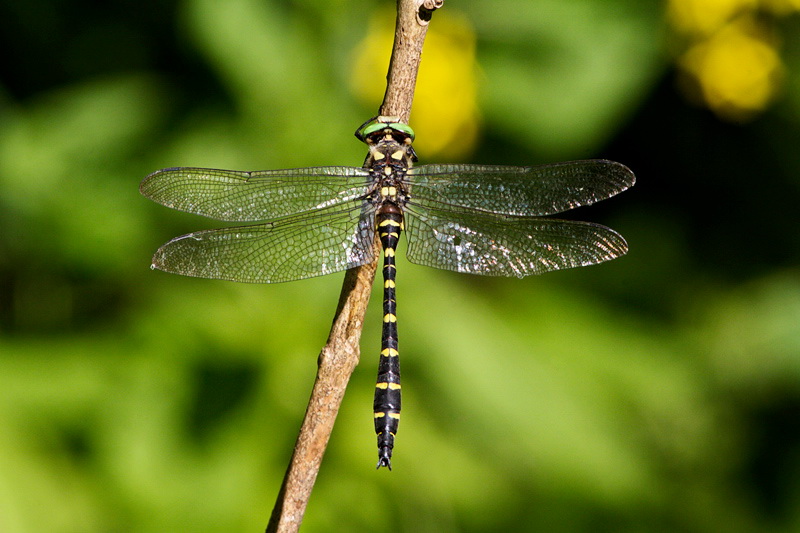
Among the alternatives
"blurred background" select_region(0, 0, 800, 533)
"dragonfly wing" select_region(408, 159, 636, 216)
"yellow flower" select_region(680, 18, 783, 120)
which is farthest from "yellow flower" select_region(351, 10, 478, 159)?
"yellow flower" select_region(680, 18, 783, 120)

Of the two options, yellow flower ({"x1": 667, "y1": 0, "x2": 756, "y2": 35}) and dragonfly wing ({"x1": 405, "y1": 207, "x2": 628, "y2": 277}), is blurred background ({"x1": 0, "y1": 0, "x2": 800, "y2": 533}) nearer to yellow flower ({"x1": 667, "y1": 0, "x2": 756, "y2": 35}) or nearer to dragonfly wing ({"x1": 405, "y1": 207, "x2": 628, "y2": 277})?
yellow flower ({"x1": 667, "y1": 0, "x2": 756, "y2": 35})

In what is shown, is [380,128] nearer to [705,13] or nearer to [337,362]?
[337,362]

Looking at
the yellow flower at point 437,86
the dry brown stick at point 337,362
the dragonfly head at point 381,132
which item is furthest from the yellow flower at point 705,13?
the dry brown stick at point 337,362

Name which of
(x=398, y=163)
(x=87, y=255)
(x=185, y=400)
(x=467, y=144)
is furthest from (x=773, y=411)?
(x=87, y=255)

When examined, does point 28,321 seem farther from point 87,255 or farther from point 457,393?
point 457,393

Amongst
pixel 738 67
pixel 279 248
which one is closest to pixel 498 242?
pixel 279 248

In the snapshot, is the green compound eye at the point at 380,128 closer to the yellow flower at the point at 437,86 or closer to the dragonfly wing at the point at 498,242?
the dragonfly wing at the point at 498,242
